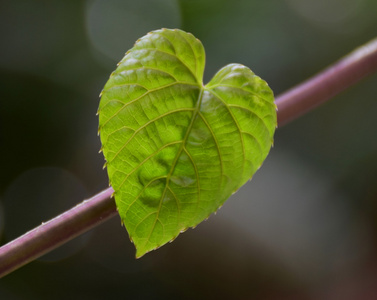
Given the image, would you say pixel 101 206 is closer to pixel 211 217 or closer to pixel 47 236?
pixel 47 236

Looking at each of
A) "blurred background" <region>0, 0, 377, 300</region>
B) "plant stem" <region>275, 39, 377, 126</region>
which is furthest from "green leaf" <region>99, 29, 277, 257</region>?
"blurred background" <region>0, 0, 377, 300</region>

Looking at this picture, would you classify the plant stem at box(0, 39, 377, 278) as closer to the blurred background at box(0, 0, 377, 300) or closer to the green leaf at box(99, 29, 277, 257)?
the green leaf at box(99, 29, 277, 257)

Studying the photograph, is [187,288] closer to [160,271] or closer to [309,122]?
[160,271]

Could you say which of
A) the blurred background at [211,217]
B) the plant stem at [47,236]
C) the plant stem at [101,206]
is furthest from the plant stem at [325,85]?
the blurred background at [211,217]

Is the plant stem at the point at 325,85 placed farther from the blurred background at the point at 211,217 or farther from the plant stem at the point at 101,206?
the blurred background at the point at 211,217

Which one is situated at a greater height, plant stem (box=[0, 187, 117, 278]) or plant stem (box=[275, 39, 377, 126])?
plant stem (box=[275, 39, 377, 126])
